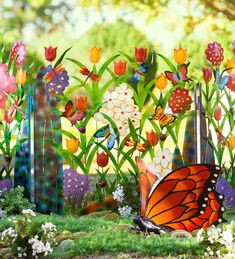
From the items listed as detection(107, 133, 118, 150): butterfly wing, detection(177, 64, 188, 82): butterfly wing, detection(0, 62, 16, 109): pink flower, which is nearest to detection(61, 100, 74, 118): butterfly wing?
detection(107, 133, 118, 150): butterfly wing

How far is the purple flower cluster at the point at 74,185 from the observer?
8.09 meters

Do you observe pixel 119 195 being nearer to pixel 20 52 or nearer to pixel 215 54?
pixel 20 52

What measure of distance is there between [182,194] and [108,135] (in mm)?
1642

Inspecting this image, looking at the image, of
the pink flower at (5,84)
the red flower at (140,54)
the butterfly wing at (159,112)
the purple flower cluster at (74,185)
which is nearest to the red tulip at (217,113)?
the butterfly wing at (159,112)

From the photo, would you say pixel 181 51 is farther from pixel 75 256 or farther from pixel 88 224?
pixel 75 256

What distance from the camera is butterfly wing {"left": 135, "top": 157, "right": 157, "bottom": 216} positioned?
652 cm

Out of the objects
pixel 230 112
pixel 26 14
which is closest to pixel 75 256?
pixel 230 112

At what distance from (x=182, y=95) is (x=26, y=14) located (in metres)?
6.75

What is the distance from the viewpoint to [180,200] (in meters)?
6.69

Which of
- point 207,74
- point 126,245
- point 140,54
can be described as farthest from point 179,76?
point 126,245

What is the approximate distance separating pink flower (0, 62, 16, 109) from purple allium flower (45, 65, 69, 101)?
39 centimetres

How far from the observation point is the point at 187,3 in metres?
13.3

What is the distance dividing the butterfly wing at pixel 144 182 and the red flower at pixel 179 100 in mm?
1854

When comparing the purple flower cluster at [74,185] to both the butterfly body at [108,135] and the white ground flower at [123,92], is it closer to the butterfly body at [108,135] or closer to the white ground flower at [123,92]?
the butterfly body at [108,135]
